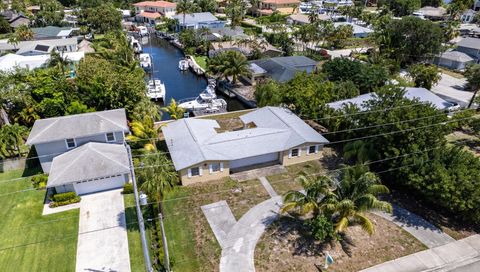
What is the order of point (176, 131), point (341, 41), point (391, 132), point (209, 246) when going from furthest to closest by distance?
point (341, 41) < point (176, 131) < point (391, 132) < point (209, 246)

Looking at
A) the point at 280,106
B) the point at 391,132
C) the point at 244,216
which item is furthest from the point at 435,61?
the point at 244,216

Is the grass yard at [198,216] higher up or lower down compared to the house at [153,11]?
lower down

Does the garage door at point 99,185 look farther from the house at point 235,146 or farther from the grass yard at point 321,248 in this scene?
the grass yard at point 321,248

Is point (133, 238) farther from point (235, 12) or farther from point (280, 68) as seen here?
point (235, 12)

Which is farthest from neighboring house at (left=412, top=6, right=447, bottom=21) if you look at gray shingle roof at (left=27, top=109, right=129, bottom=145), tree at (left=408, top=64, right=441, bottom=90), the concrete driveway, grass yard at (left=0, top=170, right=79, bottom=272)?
grass yard at (left=0, top=170, right=79, bottom=272)

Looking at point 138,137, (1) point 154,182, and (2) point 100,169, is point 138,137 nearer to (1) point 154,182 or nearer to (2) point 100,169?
(2) point 100,169

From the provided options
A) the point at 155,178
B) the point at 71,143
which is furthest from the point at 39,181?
the point at 155,178

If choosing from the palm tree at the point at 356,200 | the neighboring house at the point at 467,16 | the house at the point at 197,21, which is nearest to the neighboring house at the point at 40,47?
the house at the point at 197,21
